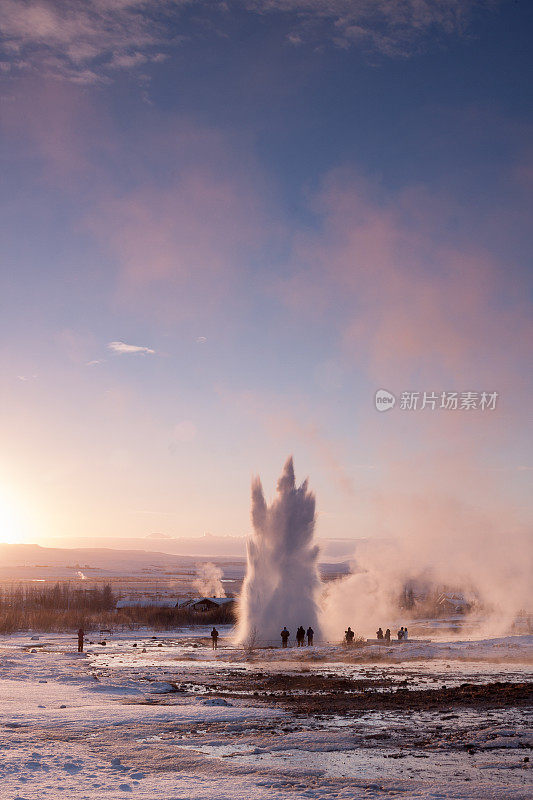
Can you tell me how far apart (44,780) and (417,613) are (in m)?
85.0

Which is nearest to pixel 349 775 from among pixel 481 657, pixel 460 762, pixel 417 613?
pixel 460 762

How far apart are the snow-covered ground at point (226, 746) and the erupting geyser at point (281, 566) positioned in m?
23.8

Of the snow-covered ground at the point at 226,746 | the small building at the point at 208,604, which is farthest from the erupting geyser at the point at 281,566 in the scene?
the small building at the point at 208,604

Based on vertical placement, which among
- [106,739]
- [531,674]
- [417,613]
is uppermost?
[106,739]

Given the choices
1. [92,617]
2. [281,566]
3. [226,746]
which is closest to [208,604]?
[92,617]

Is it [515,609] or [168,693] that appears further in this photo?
[515,609]

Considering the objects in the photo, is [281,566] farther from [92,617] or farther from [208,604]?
[208,604]

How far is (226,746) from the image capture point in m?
14.2

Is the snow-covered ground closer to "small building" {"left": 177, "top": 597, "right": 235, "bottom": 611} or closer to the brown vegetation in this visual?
the brown vegetation

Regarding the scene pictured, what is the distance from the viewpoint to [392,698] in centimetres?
2153

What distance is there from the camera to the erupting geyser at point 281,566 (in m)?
51.0

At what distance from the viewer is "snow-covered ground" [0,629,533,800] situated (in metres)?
10.7

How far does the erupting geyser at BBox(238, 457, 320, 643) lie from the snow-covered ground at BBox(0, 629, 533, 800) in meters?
23.8

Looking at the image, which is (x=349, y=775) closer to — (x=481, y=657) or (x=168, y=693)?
(x=168, y=693)
